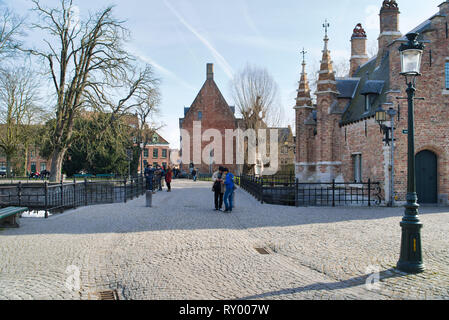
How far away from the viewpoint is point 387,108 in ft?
55.4

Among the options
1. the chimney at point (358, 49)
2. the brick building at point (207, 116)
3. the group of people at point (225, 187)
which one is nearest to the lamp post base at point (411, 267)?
the group of people at point (225, 187)

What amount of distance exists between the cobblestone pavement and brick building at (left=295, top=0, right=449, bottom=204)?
6.12 meters

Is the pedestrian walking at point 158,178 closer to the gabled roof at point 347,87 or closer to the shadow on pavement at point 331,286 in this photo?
the gabled roof at point 347,87

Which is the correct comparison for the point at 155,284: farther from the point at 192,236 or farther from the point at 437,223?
the point at 437,223

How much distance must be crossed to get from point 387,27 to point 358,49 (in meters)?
8.44

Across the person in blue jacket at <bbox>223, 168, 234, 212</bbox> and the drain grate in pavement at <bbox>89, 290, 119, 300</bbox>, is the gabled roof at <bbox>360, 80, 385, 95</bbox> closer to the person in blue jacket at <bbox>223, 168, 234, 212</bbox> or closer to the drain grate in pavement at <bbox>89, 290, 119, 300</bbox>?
the person in blue jacket at <bbox>223, 168, 234, 212</bbox>

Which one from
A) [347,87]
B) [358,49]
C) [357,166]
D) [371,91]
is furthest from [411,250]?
[358,49]

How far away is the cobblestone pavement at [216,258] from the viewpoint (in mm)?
5105

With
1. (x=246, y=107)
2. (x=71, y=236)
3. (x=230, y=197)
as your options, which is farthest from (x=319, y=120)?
(x=71, y=236)

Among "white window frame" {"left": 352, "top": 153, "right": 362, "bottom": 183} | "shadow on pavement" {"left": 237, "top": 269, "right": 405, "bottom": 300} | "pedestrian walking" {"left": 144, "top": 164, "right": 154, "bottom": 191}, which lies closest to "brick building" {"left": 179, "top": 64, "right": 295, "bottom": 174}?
"pedestrian walking" {"left": 144, "top": 164, "right": 154, "bottom": 191}

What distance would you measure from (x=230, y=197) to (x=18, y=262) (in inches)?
337

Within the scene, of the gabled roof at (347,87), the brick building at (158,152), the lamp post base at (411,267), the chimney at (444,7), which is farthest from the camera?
the brick building at (158,152)

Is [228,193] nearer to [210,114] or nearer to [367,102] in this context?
[367,102]

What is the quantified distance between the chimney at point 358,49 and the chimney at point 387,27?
7220mm
